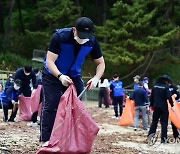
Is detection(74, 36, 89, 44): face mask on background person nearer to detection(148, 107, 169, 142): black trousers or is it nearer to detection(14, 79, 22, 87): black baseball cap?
detection(148, 107, 169, 142): black trousers

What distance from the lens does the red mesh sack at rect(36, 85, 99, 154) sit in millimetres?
5184

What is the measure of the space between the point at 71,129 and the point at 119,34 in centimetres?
2376

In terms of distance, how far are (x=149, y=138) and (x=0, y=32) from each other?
95.0 ft

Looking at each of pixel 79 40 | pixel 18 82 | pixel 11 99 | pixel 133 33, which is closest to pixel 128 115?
pixel 11 99

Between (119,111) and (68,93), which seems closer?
(68,93)

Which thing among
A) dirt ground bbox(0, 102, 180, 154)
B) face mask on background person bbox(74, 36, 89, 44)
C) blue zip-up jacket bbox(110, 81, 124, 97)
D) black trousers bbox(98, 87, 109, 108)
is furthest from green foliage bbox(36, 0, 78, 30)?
face mask on background person bbox(74, 36, 89, 44)

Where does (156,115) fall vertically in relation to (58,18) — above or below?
below

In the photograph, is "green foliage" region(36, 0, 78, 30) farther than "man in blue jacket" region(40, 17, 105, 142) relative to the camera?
Yes

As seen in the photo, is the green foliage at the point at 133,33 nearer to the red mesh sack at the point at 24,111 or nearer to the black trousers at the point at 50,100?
the red mesh sack at the point at 24,111

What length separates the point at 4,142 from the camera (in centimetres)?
798

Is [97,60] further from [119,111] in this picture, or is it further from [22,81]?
[119,111]

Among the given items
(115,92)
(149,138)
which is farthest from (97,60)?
(115,92)

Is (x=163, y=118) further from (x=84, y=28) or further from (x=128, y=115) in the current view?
(x=84, y=28)

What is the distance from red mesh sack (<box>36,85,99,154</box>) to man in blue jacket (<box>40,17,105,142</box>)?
31cm
